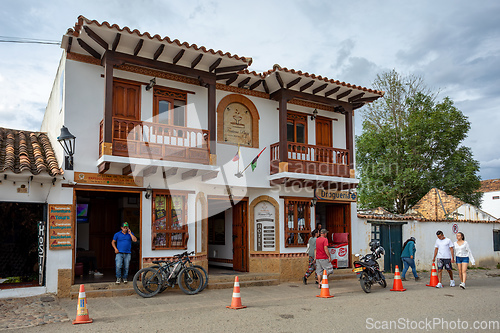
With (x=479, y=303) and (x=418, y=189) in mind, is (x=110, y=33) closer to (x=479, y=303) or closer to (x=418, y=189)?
(x=479, y=303)

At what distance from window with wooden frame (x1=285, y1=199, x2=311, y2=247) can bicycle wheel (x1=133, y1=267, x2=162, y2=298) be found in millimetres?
5012

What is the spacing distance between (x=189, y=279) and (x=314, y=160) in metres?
6.17

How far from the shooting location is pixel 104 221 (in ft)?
50.6

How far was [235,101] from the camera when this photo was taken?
14117mm

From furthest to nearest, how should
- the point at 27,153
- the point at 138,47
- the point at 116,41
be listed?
the point at 138,47 < the point at 27,153 < the point at 116,41

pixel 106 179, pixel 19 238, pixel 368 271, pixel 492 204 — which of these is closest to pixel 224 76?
pixel 106 179

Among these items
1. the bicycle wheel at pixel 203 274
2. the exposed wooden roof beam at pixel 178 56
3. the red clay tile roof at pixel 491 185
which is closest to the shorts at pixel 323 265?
the bicycle wheel at pixel 203 274

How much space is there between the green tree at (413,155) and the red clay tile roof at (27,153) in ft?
57.3

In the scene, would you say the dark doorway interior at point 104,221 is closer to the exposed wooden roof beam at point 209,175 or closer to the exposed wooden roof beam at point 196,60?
the exposed wooden roof beam at point 209,175

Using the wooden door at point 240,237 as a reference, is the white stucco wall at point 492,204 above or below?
above

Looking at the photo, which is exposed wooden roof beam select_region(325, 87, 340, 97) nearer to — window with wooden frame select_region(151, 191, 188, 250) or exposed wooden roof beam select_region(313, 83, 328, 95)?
exposed wooden roof beam select_region(313, 83, 328, 95)

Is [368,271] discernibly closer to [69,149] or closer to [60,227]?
[60,227]

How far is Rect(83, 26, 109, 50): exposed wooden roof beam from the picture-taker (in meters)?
10.4

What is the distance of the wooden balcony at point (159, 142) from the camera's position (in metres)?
11.1
